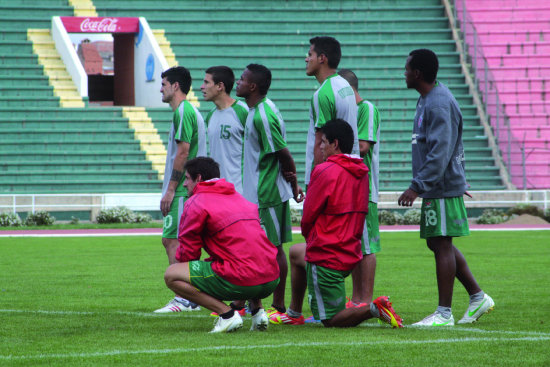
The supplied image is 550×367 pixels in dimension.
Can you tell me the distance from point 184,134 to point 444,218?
275 centimetres

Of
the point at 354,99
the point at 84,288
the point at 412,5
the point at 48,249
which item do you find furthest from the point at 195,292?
the point at 412,5

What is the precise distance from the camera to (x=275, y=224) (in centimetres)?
838

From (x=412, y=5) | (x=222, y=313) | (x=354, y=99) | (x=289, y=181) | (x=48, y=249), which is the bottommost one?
(x=48, y=249)

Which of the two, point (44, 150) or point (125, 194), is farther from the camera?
point (44, 150)

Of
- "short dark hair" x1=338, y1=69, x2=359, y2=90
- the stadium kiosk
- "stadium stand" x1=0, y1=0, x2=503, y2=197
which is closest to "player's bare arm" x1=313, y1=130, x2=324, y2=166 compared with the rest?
"short dark hair" x1=338, y1=69, x2=359, y2=90

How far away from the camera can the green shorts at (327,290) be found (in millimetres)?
7473

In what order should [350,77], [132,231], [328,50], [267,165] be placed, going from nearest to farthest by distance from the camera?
[328,50], [267,165], [350,77], [132,231]

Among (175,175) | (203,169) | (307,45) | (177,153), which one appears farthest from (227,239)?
(307,45)

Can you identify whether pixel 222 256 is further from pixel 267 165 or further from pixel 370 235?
pixel 267 165

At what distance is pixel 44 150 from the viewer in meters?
30.0

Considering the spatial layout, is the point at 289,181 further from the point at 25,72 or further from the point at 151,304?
the point at 25,72

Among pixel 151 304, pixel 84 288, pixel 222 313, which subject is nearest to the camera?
pixel 222 313

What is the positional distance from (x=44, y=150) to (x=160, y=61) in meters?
4.97

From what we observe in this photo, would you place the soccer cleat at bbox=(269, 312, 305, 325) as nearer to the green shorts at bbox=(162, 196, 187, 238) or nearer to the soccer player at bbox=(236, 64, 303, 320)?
the soccer player at bbox=(236, 64, 303, 320)
